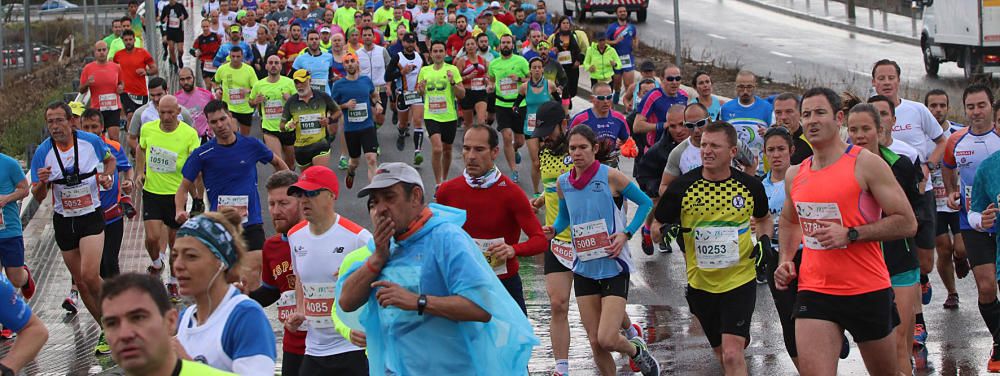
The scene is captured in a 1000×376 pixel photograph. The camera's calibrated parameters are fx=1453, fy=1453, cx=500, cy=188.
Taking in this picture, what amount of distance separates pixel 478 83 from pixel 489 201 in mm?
11471

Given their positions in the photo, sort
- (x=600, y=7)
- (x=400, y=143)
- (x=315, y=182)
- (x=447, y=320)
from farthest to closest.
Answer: (x=600, y=7), (x=400, y=143), (x=315, y=182), (x=447, y=320)

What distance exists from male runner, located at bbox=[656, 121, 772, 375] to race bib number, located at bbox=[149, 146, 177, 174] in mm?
5829

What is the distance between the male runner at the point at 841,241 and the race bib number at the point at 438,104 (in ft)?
36.4

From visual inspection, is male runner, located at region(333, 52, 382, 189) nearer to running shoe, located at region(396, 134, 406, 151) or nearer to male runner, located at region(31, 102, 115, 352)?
running shoe, located at region(396, 134, 406, 151)

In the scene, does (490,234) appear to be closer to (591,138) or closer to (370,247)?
(591,138)

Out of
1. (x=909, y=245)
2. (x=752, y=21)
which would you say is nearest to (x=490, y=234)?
(x=909, y=245)

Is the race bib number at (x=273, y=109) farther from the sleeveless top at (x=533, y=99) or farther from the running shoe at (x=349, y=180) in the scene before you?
the sleeveless top at (x=533, y=99)

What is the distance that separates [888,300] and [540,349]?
383 cm

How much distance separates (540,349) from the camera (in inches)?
414

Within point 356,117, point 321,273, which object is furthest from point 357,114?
point 321,273

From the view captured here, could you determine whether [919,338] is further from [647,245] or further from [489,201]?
[647,245]

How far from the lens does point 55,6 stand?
60906 mm

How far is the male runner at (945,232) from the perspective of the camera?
36.3ft

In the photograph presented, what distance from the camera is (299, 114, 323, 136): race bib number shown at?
16.3 meters
